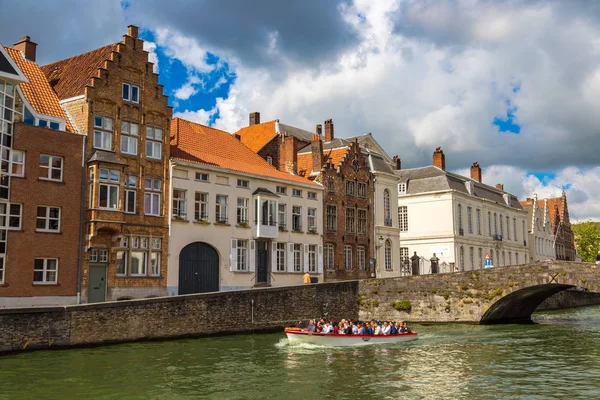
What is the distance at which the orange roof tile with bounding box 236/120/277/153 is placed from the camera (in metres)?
47.3

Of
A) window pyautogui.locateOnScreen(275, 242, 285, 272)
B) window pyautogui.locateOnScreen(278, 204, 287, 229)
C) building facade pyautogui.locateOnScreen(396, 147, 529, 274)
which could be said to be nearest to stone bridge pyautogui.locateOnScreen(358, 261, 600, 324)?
window pyautogui.locateOnScreen(275, 242, 285, 272)

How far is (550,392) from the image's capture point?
1802cm

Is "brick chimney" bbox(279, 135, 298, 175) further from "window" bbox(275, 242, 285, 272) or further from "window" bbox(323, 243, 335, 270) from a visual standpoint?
"window" bbox(275, 242, 285, 272)

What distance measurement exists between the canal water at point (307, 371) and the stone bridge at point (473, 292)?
618 cm

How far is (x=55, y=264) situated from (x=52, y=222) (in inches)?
75.2

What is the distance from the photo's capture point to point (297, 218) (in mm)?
42562

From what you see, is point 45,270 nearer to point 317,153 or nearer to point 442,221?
point 317,153

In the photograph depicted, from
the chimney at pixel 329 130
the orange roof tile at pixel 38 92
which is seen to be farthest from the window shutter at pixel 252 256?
the chimney at pixel 329 130

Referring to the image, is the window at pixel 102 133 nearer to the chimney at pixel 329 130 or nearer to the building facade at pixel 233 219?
the building facade at pixel 233 219

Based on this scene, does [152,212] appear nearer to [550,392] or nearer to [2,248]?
[2,248]

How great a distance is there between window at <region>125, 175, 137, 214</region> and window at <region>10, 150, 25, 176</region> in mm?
5325

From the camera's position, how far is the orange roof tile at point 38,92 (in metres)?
30.1

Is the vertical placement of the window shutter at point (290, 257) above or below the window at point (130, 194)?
below

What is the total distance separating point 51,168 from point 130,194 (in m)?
4.40
